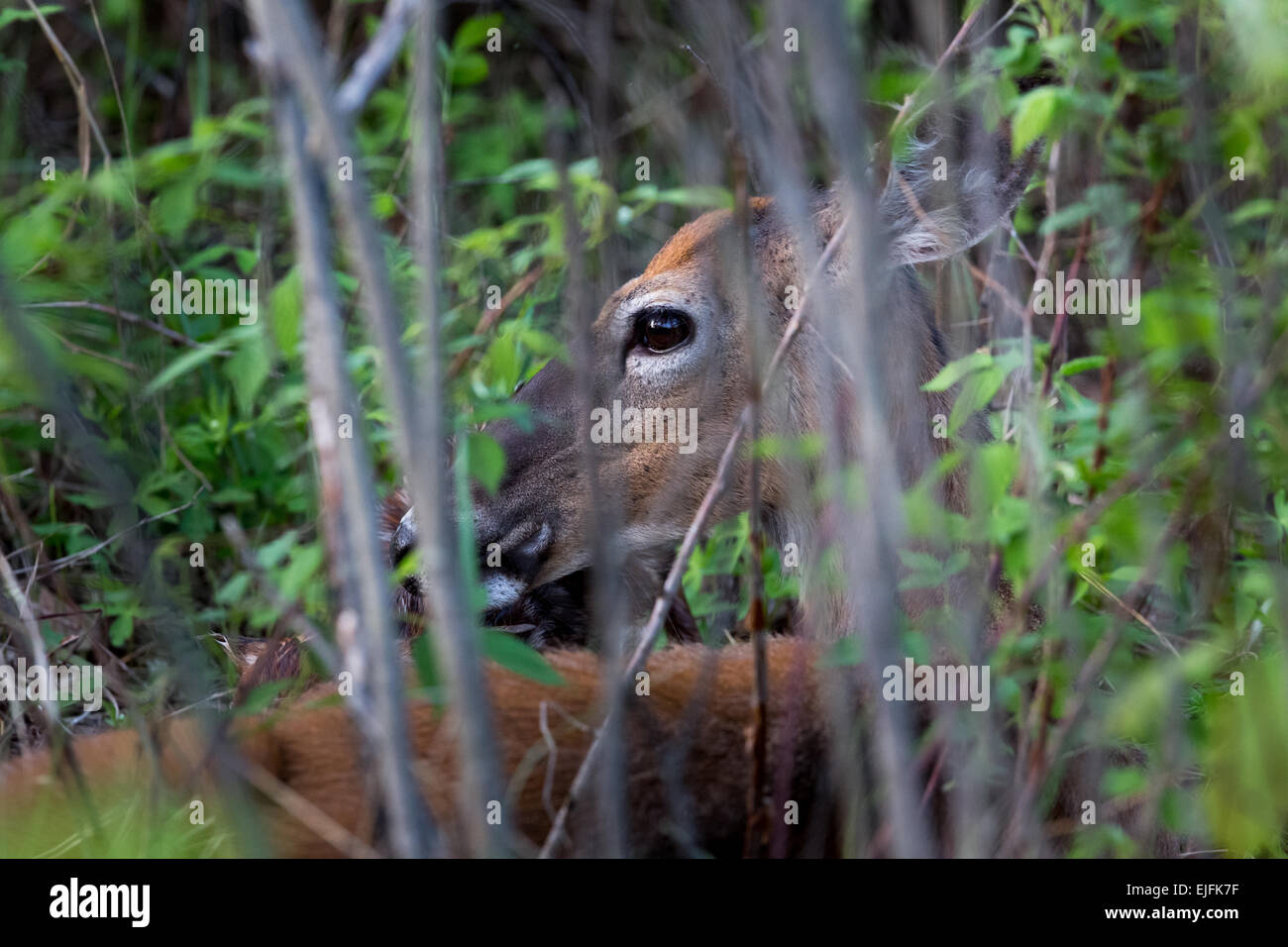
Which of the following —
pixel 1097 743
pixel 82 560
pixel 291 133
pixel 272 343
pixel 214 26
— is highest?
pixel 214 26

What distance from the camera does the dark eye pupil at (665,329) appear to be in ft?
13.1

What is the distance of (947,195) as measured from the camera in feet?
12.4

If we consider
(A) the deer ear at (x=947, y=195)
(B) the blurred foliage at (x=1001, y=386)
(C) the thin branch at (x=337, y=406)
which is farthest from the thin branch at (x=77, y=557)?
(A) the deer ear at (x=947, y=195)

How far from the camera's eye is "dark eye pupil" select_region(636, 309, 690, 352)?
398cm

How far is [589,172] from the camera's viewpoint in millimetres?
4438

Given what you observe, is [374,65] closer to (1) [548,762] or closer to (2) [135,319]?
(1) [548,762]

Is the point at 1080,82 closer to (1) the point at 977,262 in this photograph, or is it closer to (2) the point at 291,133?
(1) the point at 977,262

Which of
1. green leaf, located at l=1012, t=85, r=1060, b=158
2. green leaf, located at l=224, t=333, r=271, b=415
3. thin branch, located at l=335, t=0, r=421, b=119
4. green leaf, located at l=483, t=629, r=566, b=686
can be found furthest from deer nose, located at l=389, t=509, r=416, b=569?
thin branch, located at l=335, t=0, r=421, b=119

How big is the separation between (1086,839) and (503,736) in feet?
→ 3.52

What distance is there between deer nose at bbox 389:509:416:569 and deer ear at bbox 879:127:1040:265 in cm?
159

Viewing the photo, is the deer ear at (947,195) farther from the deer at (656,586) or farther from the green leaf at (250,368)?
the green leaf at (250,368)

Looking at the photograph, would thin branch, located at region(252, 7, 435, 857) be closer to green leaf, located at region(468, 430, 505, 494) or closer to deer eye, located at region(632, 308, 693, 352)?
green leaf, located at region(468, 430, 505, 494)

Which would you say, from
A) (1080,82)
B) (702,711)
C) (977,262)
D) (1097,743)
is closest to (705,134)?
(977,262)

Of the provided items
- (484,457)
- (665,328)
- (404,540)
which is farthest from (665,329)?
(484,457)
